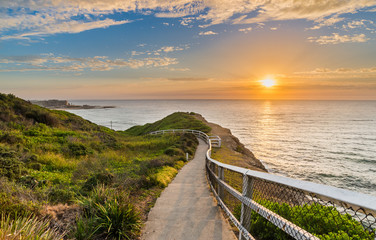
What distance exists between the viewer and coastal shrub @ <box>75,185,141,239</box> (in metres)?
4.54

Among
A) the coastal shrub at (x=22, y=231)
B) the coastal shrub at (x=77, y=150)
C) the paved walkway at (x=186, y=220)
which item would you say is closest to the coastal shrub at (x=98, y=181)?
the paved walkway at (x=186, y=220)

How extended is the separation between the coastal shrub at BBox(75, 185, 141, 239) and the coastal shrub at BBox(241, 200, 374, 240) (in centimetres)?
263

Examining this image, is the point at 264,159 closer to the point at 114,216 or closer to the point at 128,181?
the point at 128,181

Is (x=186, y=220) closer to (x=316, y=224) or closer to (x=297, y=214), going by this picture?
(x=297, y=214)

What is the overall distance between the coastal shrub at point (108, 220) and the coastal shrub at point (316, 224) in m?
2.63

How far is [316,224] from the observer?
368 centimetres

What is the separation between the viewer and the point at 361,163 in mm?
31234

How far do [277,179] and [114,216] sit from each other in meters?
3.73

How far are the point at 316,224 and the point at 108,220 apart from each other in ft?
13.2

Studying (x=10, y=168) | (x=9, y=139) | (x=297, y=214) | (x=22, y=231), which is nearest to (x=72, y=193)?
(x=22, y=231)

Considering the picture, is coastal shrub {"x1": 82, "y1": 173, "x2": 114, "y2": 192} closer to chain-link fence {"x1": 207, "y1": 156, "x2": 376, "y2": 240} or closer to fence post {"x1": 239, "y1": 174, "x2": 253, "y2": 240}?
chain-link fence {"x1": 207, "y1": 156, "x2": 376, "y2": 240}

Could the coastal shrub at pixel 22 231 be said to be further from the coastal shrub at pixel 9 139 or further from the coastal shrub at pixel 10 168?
the coastal shrub at pixel 9 139

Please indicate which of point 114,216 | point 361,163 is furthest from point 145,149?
point 361,163

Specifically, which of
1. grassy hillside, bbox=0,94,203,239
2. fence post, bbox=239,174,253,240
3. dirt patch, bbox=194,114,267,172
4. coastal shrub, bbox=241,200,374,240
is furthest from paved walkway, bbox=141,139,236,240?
dirt patch, bbox=194,114,267,172
